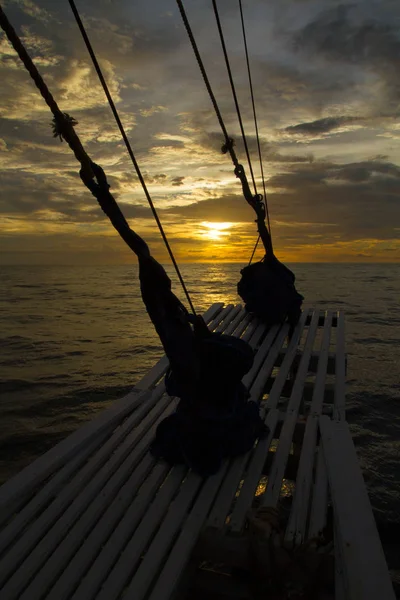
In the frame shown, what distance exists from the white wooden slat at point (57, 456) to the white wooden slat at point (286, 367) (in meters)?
1.74

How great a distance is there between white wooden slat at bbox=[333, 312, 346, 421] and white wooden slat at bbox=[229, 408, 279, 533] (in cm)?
83

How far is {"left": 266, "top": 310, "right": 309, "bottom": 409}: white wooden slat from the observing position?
522 centimetres

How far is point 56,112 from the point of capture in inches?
109

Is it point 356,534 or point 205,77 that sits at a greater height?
point 205,77


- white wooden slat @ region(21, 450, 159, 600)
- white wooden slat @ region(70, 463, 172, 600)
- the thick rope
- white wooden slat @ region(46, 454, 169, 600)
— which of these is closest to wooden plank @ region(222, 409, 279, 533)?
white wooden slat @ region(70, 463, 172, 600)

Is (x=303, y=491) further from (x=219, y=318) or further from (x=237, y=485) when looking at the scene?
(x=219, y=318)

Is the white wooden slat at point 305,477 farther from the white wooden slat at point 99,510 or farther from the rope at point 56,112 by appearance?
the rope at point 56,112

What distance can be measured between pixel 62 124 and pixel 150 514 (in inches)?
121

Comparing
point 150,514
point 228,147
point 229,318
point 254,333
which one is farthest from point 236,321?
point 150,514

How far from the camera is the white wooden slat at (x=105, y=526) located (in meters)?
2.55

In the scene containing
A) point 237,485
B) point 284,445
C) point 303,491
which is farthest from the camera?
point 284,445

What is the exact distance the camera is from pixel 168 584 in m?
Answer: 2.47

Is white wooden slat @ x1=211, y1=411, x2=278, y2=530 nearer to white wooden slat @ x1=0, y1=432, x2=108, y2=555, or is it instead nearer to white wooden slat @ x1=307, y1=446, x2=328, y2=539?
white wooden slat @ x1=307, y1=446, x2=328, y2=539

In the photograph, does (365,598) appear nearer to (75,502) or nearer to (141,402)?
(75,502)
